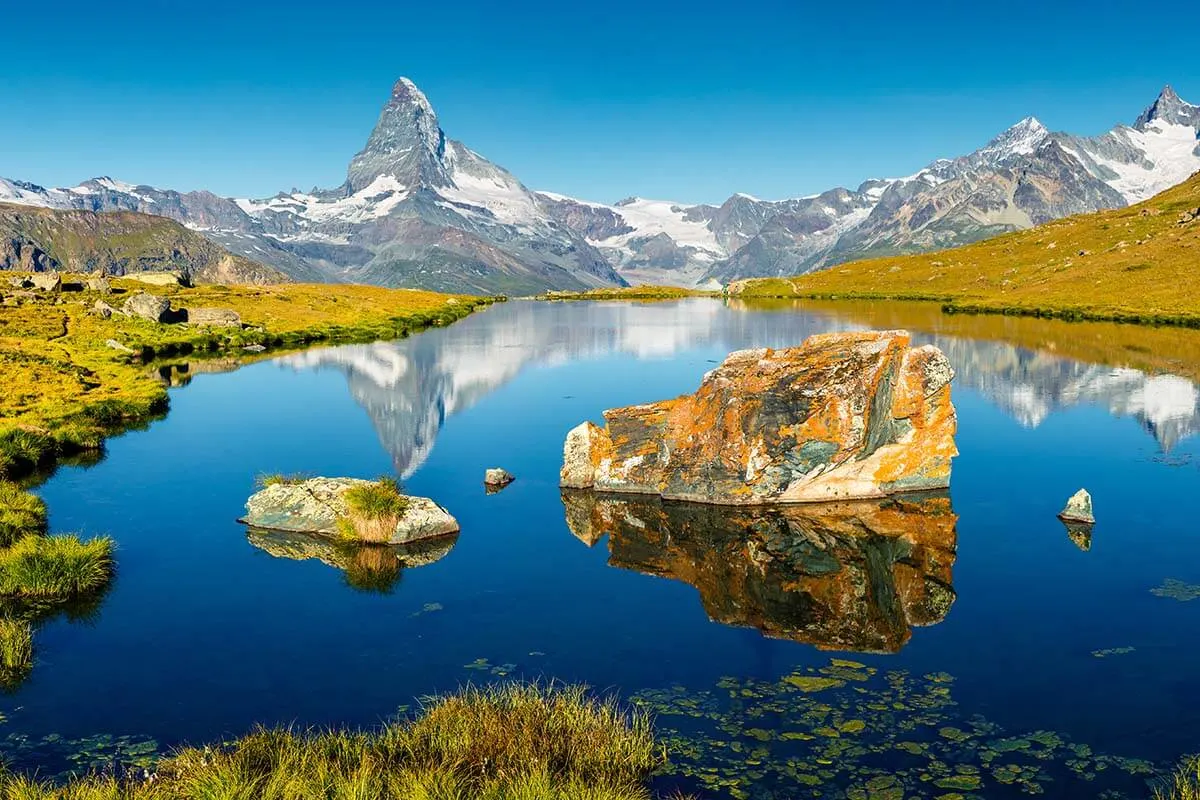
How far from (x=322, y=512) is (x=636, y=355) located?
69.0 metres

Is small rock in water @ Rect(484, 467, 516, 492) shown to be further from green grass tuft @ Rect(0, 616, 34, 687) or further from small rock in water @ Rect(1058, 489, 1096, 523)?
small rock in water @ Rect(1058, 489, 1096, 523)

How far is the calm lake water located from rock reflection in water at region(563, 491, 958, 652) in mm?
143

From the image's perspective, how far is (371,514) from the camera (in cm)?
3259

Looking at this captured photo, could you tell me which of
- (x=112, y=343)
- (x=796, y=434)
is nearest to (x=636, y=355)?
(x=112, y=343)

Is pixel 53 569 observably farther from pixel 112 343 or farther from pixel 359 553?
pixel 112 343

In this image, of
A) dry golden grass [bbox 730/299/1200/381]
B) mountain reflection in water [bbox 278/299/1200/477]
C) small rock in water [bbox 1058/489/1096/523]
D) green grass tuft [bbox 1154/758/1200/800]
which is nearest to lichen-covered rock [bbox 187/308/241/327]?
mountain reflection in water [bbox 278/299/1200/477]

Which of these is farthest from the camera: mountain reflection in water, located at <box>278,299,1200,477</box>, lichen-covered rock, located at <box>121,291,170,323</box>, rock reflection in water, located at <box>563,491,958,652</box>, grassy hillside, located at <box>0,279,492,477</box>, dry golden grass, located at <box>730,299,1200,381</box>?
lichen-covered rock, located at <box>121,291,170,323</box>

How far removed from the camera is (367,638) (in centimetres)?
2389

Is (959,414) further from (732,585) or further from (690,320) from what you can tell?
(690,320)

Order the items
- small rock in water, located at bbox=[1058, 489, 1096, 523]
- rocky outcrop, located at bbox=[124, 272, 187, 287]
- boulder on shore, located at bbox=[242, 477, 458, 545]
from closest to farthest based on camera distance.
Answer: boulder on shore, located at bbox=[242, 477, 458, 545], small rock in water, located at bbox=[1058, 489, 1096, 523], rocky outcrop, located at bbox=[124, 272, 187, 287]

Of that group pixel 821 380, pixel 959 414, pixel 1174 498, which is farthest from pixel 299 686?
pixel 959 414

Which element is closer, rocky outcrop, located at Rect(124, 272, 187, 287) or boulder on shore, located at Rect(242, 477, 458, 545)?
boulder on shore, located at Rect(242, 477, 458, 545)

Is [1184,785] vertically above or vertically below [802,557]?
above

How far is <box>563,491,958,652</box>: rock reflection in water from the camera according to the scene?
24.9 meters
